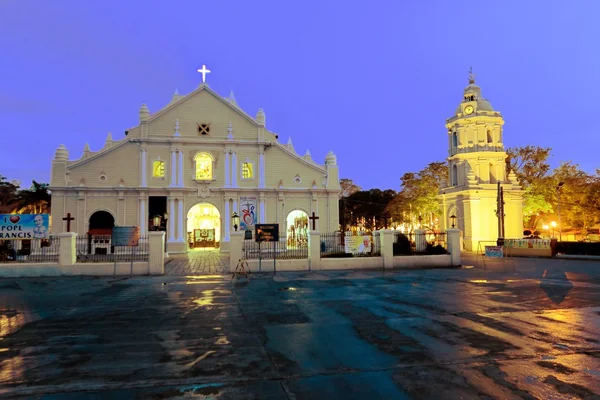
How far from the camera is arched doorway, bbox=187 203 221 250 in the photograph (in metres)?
38.1

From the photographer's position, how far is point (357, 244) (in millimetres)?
20703

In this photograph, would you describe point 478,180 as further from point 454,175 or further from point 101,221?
point 101,221

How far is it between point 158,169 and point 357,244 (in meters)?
21.6

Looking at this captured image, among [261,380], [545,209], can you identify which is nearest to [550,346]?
[261,380]

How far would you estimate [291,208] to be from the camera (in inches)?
1426

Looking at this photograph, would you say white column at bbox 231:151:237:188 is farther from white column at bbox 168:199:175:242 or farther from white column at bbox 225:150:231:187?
white column at bbox 168:199:175:242

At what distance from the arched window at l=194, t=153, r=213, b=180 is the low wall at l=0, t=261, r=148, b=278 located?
59.1 ft

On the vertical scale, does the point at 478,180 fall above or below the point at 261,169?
below

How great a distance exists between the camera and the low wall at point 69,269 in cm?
1731

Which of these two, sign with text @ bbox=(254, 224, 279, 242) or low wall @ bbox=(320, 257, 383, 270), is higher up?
sign with text @ bbox=(254, 224, 279, 242)

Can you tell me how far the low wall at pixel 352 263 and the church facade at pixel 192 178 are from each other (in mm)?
12539

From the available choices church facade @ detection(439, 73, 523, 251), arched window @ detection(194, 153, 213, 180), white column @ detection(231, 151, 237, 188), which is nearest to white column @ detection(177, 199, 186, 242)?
arched window @ detection(194, 153, 213, 180)

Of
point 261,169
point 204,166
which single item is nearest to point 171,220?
point 204,166

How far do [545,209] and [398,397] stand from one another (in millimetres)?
42542
